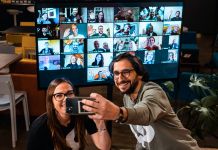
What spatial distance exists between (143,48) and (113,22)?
0.44 m

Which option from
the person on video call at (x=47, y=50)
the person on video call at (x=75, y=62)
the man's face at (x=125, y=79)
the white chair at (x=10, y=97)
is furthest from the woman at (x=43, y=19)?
the man's face at (x=125, y=79)

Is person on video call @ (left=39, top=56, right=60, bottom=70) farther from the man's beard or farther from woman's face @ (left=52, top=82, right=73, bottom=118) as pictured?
the man's beard

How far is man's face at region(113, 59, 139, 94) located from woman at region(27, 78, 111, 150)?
35 centimetres

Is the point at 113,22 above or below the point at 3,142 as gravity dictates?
above

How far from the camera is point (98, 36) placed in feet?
11.7

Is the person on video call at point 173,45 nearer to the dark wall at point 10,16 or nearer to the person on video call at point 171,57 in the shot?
the person on video call at point 171,57

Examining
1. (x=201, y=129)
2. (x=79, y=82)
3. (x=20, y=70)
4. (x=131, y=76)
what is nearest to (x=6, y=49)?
(x=20, y=70)

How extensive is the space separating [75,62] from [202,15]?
26.4ft

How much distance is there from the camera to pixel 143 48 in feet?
12.4

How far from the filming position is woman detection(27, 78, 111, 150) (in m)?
2.14

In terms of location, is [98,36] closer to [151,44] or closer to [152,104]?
[151,44]

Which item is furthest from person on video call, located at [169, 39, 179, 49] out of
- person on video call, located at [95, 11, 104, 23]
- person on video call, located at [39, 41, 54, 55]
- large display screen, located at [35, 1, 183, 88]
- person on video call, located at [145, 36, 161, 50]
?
person on video call, located at [39, 41, 54, 55]

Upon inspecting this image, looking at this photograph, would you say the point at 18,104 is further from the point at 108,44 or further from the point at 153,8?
the point at 153,8

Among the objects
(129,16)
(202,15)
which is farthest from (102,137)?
(202,15)
